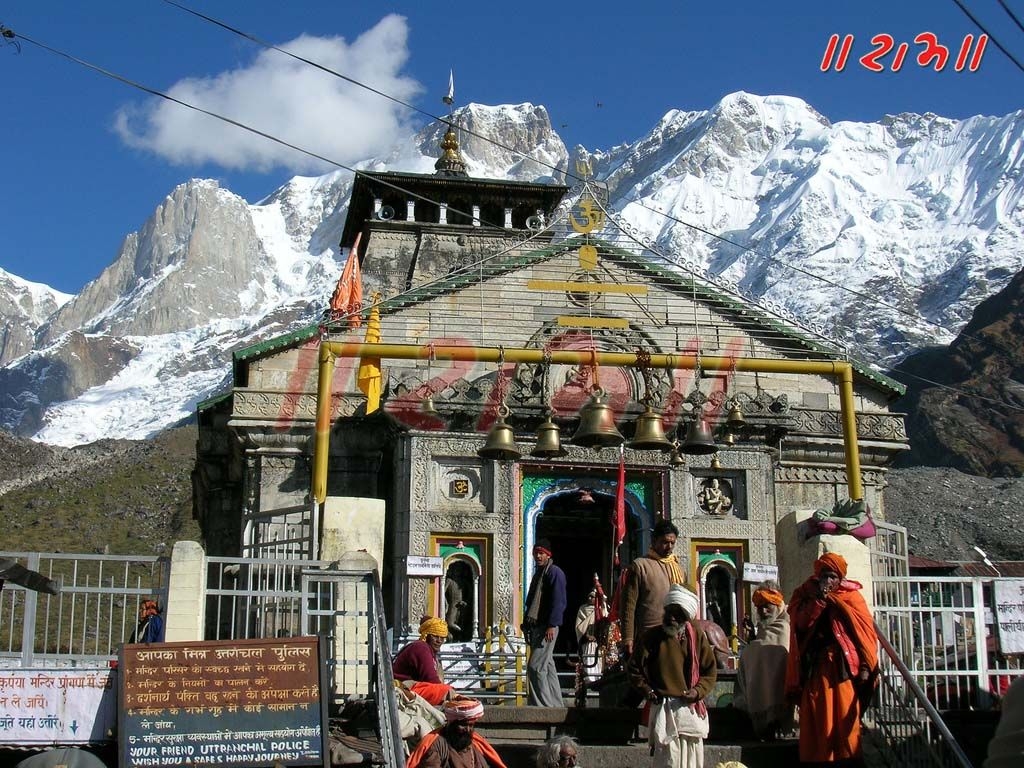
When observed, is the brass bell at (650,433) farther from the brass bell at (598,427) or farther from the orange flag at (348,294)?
the orange flag at (348,294)

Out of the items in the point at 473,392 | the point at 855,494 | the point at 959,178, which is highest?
the point at 959,178

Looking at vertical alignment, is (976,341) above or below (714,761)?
above

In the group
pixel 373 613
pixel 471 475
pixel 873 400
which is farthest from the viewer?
pixel 873 400

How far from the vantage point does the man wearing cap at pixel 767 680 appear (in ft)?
42.1

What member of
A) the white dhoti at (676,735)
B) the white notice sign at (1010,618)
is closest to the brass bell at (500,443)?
the white notice sign at (1010,618)

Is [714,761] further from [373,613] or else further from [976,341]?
Result: [976,341]

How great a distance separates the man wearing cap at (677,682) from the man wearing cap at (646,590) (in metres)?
0.98

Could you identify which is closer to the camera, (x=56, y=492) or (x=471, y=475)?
(x=471, y=475)

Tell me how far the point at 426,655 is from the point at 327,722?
6.08ft

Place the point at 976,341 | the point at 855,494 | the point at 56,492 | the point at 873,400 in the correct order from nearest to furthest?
the point at 855,494, the point at 873,400, the point at 56,492, the point at 976,341

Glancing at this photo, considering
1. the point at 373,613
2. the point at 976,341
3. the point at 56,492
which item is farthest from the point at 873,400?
the point at 976,341

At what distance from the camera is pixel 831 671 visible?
11.9 metres

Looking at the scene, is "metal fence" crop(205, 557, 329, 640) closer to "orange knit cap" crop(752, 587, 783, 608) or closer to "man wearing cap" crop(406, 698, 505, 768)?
"man wearing cap" crop(406, 698, 505, 768)

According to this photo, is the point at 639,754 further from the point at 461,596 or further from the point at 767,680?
the point at 461,596
